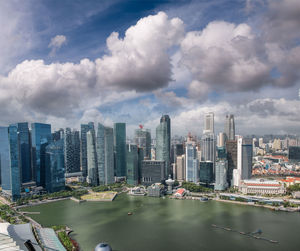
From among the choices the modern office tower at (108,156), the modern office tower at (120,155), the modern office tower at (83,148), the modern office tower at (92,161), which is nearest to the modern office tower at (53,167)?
the modern office tower at (92,161)

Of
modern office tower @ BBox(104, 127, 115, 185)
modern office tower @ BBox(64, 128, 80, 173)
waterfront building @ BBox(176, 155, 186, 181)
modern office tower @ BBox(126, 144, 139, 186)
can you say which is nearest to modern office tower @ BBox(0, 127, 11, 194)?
modern office tower @ BBox(104, 127, 115, 185)

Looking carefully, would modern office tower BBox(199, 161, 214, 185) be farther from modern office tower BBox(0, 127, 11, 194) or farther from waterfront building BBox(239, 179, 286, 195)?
modern office tower BBox(0, 127, 11, 194)

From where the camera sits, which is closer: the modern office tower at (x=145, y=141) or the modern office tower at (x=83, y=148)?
the modern office tower at (x=83, y=148)

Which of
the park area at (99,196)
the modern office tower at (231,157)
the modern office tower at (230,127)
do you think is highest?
the modern office tower at (230,127)

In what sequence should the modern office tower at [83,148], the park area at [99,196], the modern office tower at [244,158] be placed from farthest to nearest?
1. the modern office tower at [83,148]
2. the modern office tower at [244,158]
3. the park area at [99,196]

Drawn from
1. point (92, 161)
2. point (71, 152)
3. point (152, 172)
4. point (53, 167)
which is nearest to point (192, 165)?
point (152, 172)

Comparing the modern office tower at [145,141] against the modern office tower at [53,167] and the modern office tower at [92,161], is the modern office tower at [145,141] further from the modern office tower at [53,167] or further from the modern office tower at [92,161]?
the modern office tower at [53,167]

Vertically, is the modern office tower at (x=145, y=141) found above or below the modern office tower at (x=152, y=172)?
above
